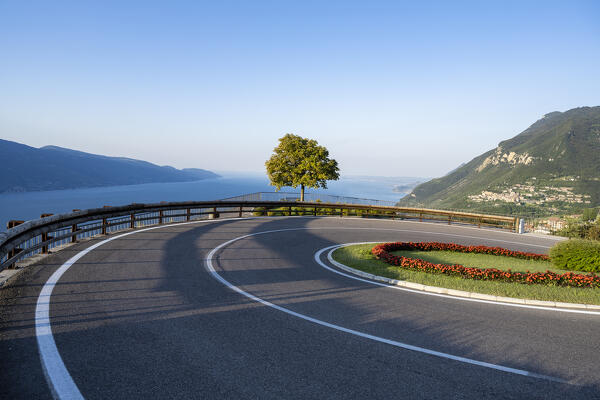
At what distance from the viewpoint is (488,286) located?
8578 millimetres

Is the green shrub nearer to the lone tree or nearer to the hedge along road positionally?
the hedge along road

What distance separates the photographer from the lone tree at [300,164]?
44.8m

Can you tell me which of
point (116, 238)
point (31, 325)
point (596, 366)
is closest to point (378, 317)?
point (596, 366)

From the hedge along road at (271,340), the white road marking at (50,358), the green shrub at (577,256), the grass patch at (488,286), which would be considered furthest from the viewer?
the green shrub at (577,256)

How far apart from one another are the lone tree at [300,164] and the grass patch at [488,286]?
3380 centimetres

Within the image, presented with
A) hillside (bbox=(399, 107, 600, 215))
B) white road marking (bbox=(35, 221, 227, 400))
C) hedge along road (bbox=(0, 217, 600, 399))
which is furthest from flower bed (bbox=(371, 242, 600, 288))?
hillside (bbox=(399, 107, 600, 215))

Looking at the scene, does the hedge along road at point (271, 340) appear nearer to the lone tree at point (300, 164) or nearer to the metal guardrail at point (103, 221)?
the metal guardrail at point (103, 221)

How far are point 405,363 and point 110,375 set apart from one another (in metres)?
3.77

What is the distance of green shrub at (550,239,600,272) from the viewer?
1116 centimetres

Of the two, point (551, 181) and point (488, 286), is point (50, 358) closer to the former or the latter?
point (488, 286)

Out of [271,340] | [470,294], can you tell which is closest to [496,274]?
[470,294]

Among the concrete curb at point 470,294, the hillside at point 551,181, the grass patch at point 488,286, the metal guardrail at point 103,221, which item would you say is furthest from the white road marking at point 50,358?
the hillside at point 551,181

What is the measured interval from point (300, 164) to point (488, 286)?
37957 mm

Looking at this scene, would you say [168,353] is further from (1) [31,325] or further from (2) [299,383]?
(1) [31,325]
